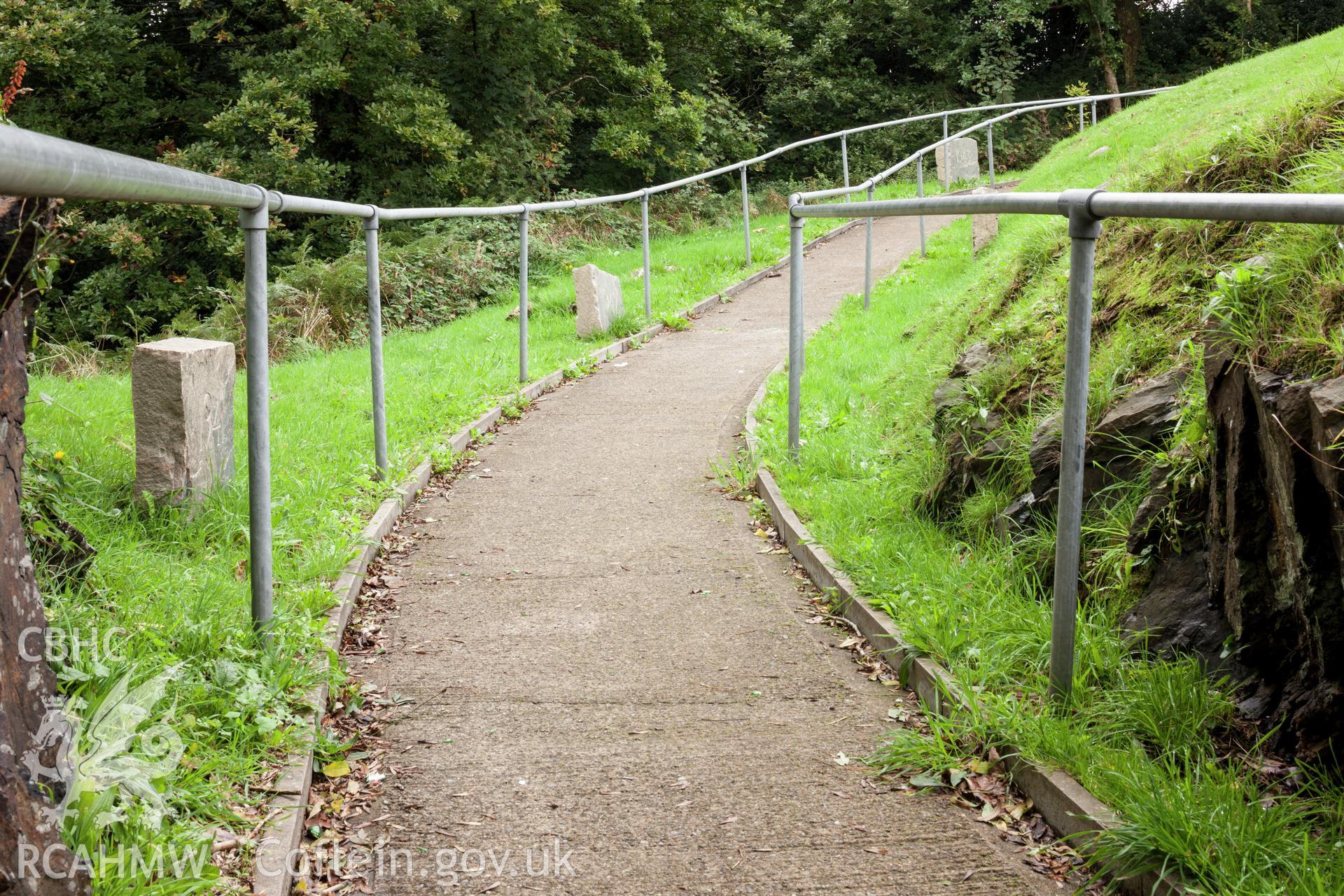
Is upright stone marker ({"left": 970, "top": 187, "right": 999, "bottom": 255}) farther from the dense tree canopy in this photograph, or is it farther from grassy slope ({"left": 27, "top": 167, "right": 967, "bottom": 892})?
the dense tree canopy

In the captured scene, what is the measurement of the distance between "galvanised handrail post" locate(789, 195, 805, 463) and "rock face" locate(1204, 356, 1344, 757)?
291 cm

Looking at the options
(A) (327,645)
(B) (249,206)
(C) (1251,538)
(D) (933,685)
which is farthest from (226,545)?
(C) (1251,538)

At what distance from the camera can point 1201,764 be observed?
9.13ft

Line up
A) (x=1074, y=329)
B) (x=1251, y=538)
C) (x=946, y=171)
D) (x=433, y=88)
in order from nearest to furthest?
(x=1251, y=538), (x=1074, y=329), (x=433, y=88), (x=946, y=171)

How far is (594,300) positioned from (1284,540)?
28.0 feet

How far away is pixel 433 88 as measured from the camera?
1769 cm

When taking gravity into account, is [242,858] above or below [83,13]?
below

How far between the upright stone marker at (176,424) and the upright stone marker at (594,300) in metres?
5.69

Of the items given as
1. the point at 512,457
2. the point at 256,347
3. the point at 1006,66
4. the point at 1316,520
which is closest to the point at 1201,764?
the point at 1316,520

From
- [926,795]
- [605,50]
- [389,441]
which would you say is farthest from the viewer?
[605,50]

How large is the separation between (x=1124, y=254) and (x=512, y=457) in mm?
3707

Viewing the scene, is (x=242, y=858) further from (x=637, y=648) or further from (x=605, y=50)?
(x=605, y=50)

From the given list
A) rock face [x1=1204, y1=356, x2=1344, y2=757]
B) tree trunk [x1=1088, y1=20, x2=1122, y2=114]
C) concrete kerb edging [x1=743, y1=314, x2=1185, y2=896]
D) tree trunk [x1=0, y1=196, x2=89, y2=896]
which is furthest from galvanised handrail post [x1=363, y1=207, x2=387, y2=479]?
tree trunk [x1=1088, y1=20, x2=1122, y2=114]

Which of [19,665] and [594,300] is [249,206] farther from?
[594,300]
